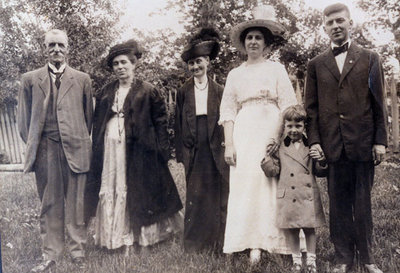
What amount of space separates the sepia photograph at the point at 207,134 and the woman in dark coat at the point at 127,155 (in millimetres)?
13

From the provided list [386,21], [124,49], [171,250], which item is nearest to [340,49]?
[386,21]

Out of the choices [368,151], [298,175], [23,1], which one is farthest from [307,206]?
[23,1]

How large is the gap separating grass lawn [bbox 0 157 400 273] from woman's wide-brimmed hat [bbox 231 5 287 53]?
1.79m

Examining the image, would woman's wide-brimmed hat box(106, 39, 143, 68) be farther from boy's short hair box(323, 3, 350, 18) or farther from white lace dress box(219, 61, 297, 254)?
boy's short hair box(323, 3, 350, 18)

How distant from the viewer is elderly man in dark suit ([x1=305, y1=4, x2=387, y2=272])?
2943 mm

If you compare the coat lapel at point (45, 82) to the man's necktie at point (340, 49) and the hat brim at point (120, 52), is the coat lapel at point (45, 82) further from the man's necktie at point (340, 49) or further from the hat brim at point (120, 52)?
the man's necktie at point (340, 49)

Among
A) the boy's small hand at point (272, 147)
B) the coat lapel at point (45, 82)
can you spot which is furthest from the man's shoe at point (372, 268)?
the coat lapel at point (45, 82)

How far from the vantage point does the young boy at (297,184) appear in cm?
301

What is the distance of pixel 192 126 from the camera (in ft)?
11.9

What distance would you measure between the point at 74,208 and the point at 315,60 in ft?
7.88

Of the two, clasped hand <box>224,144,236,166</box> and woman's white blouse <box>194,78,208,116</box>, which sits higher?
woman's white blouse <box>194,78,208,116</box>

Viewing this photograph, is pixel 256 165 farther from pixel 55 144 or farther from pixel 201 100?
pixel 55 144

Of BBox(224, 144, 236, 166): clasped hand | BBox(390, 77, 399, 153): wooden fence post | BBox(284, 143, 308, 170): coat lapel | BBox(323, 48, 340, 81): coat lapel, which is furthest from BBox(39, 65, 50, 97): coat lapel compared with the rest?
BBox(390, 77, 399, 153): wooden fence post

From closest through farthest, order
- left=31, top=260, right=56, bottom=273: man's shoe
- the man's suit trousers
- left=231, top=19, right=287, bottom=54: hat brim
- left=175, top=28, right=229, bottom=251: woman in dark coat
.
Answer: left=231, top=19, right=287, bottom=54: hat brim, left=31, top=260, right=56, bottom=273: man's shoe, the man's suit trousers, left=175, top=28, right=229, bottom=251: woman in dark coat
